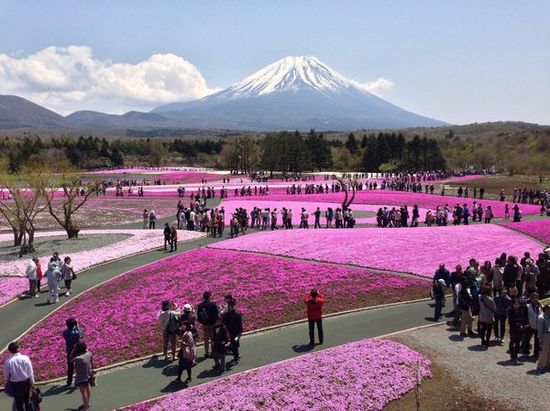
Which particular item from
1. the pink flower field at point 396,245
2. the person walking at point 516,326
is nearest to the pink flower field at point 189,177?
the pink flower field at point 396,245

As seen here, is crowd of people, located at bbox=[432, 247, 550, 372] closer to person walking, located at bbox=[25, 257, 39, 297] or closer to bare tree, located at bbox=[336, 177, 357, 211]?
person walking, located at bbox=[25, 257, 39, 297]

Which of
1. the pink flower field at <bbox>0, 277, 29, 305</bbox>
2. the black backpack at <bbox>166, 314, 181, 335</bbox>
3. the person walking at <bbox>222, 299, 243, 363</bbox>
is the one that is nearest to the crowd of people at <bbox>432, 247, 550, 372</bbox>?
the person walking at <bbox>222, 299, 243, 363</bbox>

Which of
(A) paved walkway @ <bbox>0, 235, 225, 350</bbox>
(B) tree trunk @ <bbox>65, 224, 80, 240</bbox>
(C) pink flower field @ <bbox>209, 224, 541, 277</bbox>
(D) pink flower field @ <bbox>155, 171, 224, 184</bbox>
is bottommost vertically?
(A) paved walkway @ <bbox>0, 235, 225, 350</bbox>

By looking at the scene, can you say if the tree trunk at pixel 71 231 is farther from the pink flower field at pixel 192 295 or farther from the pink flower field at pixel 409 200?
the pink flower field at pixel 409 200

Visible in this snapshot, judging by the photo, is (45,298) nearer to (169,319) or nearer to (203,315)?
(169,319)

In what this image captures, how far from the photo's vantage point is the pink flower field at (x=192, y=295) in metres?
19.1

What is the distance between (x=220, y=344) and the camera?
15.3 m

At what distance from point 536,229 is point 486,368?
24097 millimetres

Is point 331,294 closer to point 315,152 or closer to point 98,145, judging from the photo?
point 315,152

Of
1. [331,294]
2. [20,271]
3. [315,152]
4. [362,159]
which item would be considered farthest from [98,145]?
[331,294]

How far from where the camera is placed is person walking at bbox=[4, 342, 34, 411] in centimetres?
1257

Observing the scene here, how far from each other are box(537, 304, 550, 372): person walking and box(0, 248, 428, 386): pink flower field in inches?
313

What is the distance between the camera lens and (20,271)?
99.0ft

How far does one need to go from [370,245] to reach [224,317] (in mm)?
16749
